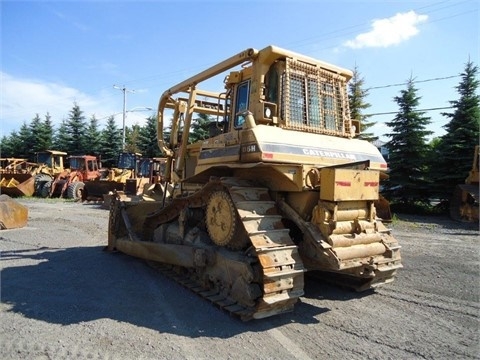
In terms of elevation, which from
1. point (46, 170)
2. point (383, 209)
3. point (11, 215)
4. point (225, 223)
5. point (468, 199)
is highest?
point (46, 170)

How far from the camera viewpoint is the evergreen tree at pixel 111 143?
35938mm

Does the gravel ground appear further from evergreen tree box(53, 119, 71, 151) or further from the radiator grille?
evergreen tree box(53, 119, 71, 151)

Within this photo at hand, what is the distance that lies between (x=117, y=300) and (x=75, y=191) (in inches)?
706

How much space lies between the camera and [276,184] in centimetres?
498

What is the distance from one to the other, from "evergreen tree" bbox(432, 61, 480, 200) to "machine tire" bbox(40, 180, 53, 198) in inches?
796

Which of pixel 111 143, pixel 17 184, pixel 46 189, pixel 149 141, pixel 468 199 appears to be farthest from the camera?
pixel 111 143

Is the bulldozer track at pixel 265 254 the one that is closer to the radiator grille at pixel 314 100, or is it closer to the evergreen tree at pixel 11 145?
the radiator grille at pixel 314 100

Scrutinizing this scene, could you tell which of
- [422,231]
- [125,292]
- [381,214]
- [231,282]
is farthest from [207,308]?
[422,231]

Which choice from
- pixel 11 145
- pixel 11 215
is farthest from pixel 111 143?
pixel 11 215

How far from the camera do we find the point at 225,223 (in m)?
4.90

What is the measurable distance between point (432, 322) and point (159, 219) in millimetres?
4578

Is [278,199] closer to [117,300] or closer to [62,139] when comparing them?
[117,300]

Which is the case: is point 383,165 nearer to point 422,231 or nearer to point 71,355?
point 71,355

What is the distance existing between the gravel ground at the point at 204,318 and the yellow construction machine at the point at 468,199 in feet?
23.0
